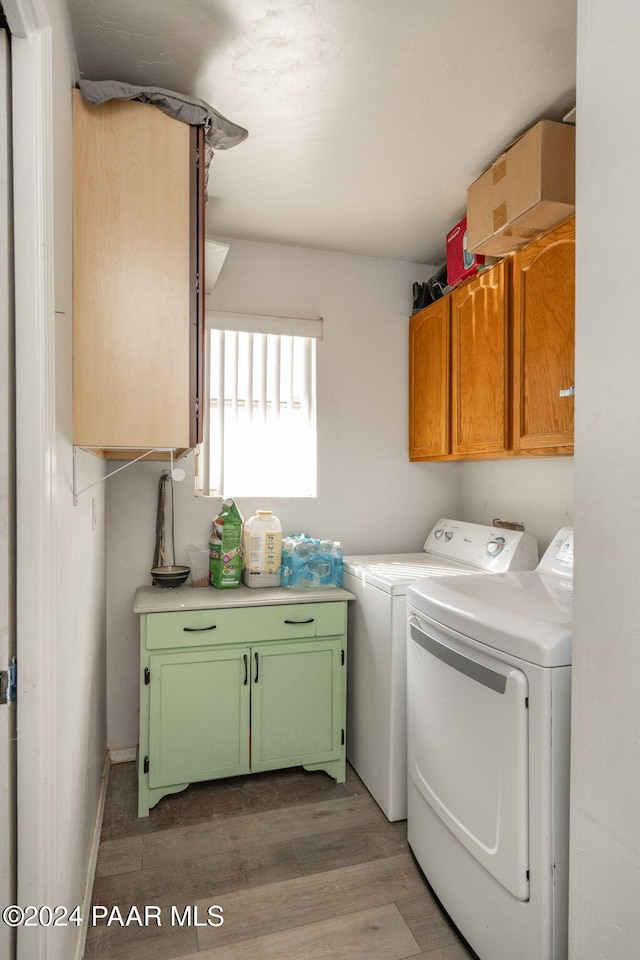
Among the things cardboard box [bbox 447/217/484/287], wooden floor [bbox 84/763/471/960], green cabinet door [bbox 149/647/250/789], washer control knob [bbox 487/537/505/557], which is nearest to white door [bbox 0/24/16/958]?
wooden floor [bbox 84/763/471/960]

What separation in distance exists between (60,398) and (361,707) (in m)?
1.84

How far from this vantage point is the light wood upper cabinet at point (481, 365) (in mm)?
2160

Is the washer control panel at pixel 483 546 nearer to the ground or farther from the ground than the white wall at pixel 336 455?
nearer to the ground

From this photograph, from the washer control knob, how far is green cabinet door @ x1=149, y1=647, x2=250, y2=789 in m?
1.18

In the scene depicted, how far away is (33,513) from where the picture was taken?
991 mm

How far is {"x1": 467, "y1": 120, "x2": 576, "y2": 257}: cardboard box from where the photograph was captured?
1.75m

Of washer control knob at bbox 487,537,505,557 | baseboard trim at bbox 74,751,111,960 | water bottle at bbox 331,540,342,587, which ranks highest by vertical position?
washer control knob at bbox 487,537,505,557

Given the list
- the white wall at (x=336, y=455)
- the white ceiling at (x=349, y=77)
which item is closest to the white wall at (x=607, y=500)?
the white ceiling at (x=349, y=77)

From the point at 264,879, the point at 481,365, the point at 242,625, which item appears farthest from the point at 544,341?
the point at 264,879

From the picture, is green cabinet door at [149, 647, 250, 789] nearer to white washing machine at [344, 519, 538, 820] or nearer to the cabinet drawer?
the cabinet drawer

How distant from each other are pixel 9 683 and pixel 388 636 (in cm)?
143

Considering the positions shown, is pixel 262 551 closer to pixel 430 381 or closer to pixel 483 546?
pixel 483 546

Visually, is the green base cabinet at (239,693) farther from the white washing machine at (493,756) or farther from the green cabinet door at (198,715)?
the white washing machine at (493,756)

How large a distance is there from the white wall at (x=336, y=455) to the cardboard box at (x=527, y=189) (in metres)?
0.91
